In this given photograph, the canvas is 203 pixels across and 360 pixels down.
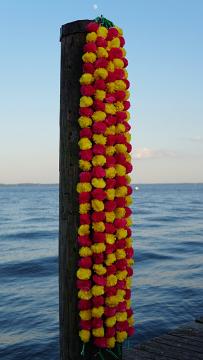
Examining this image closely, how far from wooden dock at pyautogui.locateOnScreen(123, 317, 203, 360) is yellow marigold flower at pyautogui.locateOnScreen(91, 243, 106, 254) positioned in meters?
3.08

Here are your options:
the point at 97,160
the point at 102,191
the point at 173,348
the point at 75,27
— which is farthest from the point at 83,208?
the point at 173,348

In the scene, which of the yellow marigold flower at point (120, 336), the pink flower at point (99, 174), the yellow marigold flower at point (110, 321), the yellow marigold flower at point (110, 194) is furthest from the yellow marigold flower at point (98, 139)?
the yellow marigold flower at point (120, 336)

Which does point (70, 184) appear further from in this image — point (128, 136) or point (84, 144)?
point (128, 136)

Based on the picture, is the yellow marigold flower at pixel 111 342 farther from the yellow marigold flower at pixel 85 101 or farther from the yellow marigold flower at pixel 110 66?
the yellow marigold flower at pixel 110 66

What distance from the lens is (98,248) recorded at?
3430 mm

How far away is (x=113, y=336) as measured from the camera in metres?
3.55

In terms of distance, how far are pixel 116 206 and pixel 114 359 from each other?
1378 mm

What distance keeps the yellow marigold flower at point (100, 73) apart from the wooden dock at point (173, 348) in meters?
4.19

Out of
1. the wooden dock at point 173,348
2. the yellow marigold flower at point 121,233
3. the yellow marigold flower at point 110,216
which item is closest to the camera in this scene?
the yellow marigold flower at point 110,216

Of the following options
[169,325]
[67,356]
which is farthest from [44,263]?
[67,356]

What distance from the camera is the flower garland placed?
11.3 feet

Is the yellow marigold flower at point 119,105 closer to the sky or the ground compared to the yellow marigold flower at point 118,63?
closer to the ground

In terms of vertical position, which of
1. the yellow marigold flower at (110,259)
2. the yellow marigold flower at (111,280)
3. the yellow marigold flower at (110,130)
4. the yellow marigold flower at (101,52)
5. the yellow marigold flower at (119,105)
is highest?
the yellow marigold flower at (101,52)

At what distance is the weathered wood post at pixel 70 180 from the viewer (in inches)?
139
